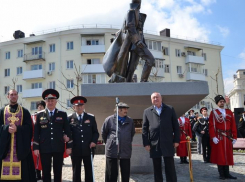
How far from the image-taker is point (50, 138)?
18.4ft

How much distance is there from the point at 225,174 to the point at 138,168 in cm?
228

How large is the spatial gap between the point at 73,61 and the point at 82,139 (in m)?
34.4

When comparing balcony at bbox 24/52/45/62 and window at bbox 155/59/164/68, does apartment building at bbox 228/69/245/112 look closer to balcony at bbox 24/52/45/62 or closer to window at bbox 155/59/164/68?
window at bbox 155/59/164/68

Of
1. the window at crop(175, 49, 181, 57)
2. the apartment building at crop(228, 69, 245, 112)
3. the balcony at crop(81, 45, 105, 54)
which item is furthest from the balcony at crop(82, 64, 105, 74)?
the apartment building at crop(228, 69, 245, 112)

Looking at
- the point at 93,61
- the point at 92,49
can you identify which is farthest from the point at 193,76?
the point at 92,49

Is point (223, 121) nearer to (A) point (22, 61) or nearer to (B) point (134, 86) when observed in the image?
(B) point (134, 86)

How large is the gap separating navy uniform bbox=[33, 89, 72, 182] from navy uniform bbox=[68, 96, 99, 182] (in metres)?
0.24

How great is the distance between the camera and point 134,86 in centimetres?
675

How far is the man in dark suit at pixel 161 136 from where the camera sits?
18.6ft

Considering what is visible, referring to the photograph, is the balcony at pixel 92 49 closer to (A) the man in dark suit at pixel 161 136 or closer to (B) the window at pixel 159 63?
(B) the window at pixel 159 63

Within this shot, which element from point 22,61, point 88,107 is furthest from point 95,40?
point 88,107

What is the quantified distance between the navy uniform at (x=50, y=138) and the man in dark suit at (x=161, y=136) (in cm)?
166

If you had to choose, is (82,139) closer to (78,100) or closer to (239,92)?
(78,100)

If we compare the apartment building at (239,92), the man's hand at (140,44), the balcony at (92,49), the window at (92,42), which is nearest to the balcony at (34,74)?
→ the balcony at (92,49)
